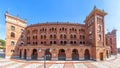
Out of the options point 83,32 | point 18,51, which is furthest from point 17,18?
point 83,32

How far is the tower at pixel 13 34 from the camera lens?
133ft

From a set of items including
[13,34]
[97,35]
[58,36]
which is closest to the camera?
[97,35]

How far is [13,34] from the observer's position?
4256cm

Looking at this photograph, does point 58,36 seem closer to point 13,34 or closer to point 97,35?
point 97,35

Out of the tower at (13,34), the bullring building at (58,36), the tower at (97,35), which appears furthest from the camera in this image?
the tower at (13,34)

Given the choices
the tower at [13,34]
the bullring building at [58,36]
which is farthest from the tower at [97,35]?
the tower at [13,34]

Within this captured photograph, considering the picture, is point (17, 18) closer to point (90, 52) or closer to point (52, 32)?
point (52, 32)

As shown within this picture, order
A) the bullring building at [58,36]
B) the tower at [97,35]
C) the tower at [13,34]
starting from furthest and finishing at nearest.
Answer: the tower at [13,34], the bullring building at [58,36], the tower at [97,35]

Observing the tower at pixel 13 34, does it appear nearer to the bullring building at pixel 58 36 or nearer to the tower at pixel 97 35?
the bullring building at pixel 58 36

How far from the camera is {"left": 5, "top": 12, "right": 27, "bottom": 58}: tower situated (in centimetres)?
4052

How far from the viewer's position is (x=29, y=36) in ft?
148

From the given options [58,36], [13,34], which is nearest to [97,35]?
[58,36]

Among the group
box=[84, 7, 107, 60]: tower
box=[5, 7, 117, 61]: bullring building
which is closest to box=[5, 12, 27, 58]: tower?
box=[5, 7, 117, 61]: bullring building

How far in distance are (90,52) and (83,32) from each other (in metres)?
10.00
